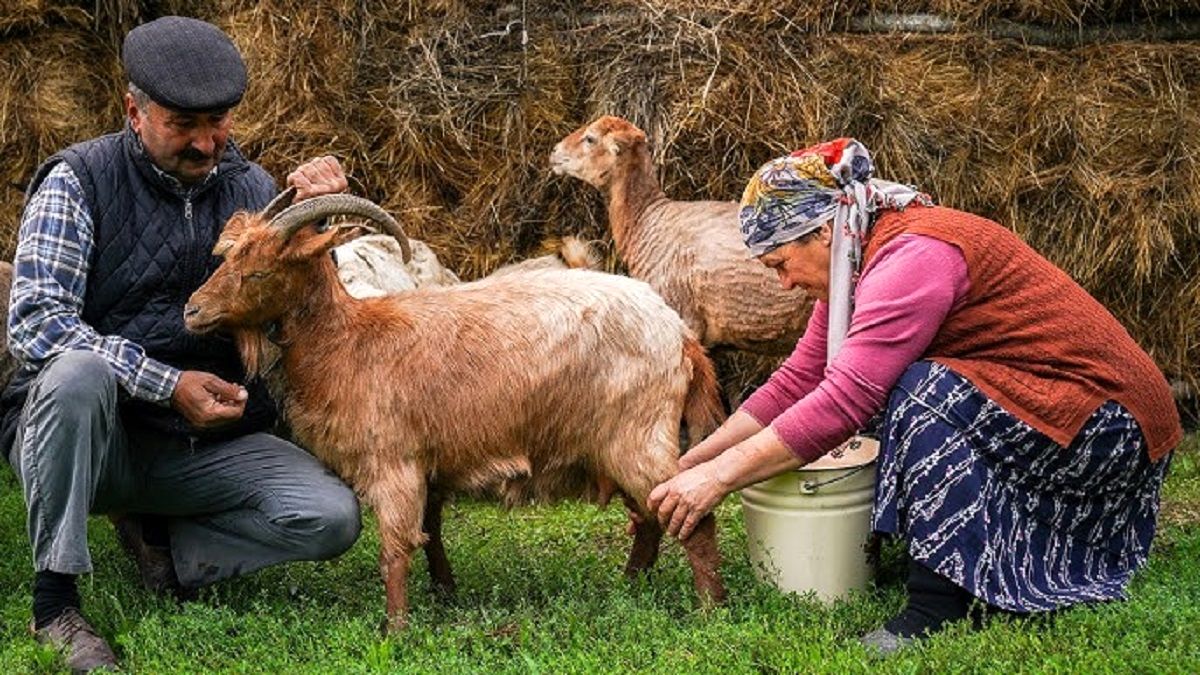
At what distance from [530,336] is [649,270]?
9.59ft

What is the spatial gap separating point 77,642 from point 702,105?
4.42 m

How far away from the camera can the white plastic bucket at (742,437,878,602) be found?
544 centimetres

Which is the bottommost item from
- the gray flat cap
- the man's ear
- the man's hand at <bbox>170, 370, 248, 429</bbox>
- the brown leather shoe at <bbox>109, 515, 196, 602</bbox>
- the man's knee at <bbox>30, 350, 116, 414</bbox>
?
the brown leather shoe at <bbox>109, 515, 196, 602</bbox>

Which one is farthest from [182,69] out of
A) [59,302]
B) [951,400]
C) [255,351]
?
[951,400]

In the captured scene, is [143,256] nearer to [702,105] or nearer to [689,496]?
[689,496]

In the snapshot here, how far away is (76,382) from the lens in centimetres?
504

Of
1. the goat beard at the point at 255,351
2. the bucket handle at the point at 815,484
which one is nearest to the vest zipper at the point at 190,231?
the goat beard at the point at 255,351

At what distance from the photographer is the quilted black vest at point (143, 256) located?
5.38 m

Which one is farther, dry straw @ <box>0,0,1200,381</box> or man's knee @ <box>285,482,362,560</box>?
dry straw @ <box>0,0,1200,381</box>

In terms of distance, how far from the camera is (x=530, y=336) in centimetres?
549

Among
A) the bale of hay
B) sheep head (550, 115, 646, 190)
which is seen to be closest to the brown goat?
sheep head (550, 115, 646, 190)

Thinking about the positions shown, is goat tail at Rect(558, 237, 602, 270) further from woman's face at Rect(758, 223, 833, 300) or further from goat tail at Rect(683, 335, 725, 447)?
woman's face at Rect(758, 223, 833, 300)

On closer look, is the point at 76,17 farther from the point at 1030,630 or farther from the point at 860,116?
the point at 1030,630

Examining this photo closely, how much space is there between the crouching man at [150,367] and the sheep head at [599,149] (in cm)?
274
